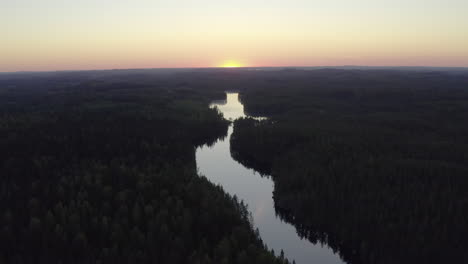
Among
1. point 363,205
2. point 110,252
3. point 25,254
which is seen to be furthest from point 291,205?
point 25,254

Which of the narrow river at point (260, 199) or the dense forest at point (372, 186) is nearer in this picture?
the dense forest at point (372, 186)

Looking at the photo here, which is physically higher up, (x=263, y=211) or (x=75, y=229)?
(x=75, y=229)

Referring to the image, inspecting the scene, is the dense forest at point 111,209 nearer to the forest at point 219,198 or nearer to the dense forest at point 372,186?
the forest at point 219,198

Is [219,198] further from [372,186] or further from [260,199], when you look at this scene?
[372,186]

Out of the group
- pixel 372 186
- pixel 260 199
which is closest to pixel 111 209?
pixel 260 199

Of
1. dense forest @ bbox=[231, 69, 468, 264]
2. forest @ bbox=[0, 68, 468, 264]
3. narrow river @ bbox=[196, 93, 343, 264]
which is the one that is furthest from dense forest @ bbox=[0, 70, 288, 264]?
dense forest @ bbox=[231, 69, 468, 264]

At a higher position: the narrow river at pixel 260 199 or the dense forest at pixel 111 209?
the dense forest at pixel 111 209

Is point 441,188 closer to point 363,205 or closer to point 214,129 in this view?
point 363,205

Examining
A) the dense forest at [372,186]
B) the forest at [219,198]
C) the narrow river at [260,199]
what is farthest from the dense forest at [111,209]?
the dense forest at [372,186]
